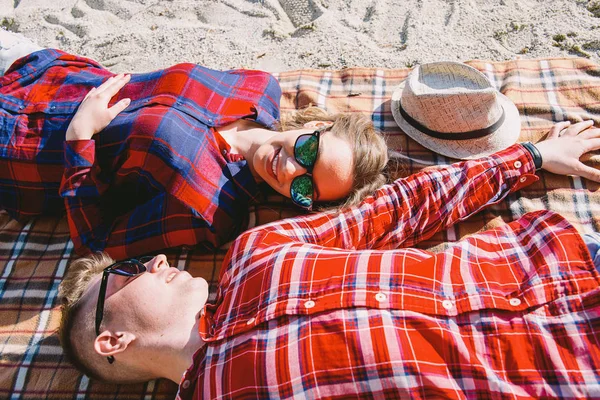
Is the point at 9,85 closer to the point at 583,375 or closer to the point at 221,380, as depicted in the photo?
the point at 221,380

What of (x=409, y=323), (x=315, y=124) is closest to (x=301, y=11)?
(x=315, y=124)

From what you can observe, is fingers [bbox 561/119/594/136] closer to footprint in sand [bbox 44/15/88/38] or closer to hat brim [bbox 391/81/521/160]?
hat brim [bbox 391/81/521/160]

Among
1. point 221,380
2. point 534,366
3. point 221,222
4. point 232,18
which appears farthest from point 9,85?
point 534,366

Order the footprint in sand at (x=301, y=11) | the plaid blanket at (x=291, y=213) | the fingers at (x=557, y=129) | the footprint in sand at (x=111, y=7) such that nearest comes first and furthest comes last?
the plaid blanket at (x=291, y=213) → the fingers at (x=557, y=129) → the footprint in sand at (x=301, y=11) → the footprint in sand at (x=111, y=7)

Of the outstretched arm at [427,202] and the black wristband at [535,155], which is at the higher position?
the black wristband at [535,155]

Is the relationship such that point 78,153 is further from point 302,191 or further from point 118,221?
point 302,191

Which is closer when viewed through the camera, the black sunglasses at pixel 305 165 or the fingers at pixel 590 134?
the black sunglasses at pixel 305 165

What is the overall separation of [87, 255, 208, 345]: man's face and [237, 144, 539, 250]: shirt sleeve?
22.6 inches

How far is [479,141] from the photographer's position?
2.83m

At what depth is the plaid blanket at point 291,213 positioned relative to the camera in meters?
2.40

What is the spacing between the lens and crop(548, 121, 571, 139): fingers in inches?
114

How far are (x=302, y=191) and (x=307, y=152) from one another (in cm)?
21

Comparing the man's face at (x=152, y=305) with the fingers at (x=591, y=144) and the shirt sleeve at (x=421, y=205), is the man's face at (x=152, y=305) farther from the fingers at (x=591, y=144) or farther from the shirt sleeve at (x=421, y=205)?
the fingers at (x=591, y=144)

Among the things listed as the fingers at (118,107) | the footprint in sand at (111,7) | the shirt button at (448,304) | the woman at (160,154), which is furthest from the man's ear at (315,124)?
the footprint in sand at (111,7)
